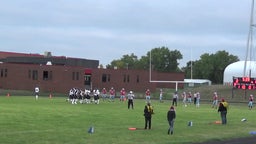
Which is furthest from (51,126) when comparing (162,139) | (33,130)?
(162,139)

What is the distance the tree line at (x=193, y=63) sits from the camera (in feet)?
574

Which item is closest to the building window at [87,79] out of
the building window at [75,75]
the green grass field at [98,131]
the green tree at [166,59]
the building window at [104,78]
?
the building window at [75,75]

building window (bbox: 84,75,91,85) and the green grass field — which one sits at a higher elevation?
A: building window (bbox: 84,75,91,85)

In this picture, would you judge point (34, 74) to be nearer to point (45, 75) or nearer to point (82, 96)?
point (45, 75)

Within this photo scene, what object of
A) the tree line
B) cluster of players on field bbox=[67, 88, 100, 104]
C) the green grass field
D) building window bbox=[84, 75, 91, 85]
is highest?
the tree line

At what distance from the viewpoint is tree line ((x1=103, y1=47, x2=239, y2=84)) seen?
175 meters

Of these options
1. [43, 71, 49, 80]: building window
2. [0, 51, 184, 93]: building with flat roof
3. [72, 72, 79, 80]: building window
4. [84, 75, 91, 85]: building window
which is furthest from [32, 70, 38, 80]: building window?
[84, 75, 91, 85]: building window

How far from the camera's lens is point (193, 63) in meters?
187

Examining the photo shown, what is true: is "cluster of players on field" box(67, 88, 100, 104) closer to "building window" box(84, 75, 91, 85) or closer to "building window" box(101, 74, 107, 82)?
"building window" box(84, 75, 91, 85)

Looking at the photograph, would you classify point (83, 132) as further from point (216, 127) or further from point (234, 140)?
point (216, 127)

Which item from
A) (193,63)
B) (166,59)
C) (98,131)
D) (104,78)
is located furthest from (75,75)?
(166,59)

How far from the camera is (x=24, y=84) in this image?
9931cm

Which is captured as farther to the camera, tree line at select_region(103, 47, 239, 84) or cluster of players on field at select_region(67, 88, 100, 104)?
tree line at select_region(103, 47, 239, 84)

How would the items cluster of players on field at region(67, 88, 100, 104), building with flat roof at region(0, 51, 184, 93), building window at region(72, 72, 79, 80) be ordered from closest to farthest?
cluster of players on field at region(67, 88, 100, 104) → building with flat roof at region(0, 51, 184, 93) → building window at region(72, 72, 79, 80)
